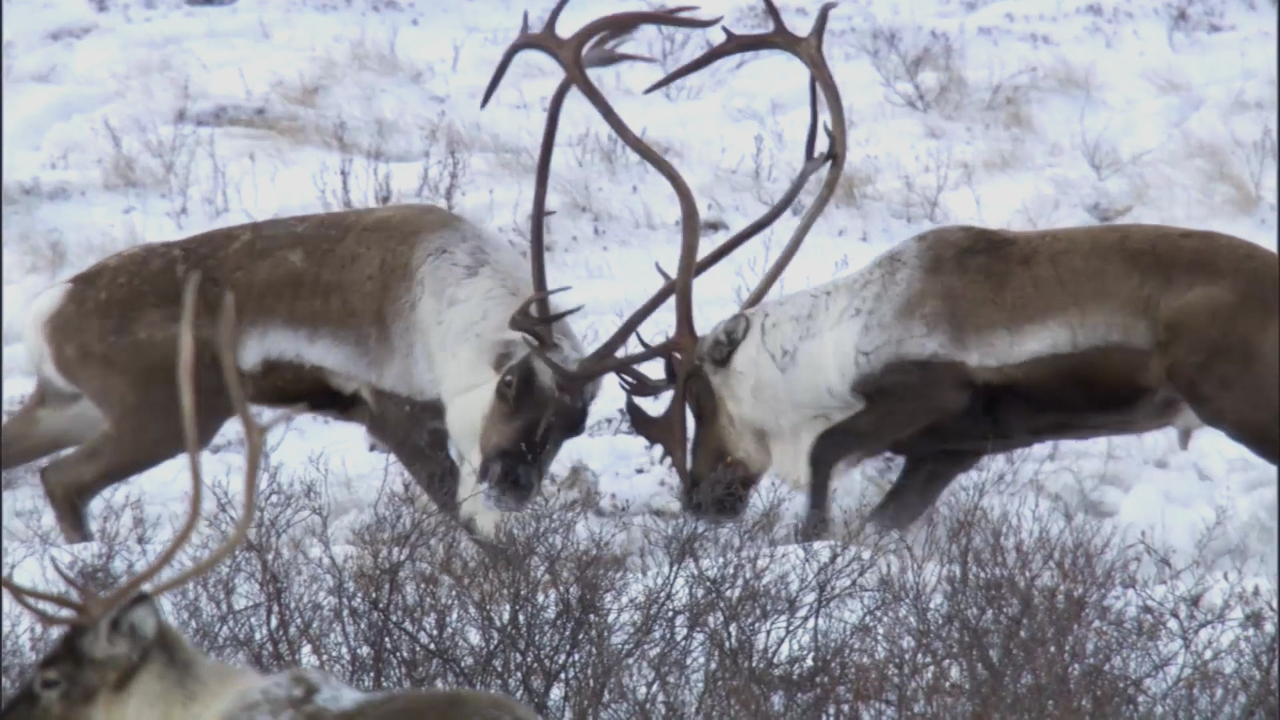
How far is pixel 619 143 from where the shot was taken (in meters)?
10.6

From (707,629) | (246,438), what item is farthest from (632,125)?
(246,438)

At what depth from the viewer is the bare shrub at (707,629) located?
4.51 m

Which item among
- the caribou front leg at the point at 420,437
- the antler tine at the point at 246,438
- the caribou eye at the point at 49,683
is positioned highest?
the antler tine at the point at 246,438

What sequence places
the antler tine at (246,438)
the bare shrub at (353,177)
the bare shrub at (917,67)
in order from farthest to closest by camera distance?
the bare shrub at (917,67)
the bare shrub at (353,177)
the antler tine at (246,438)

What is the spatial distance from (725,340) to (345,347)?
4.39 ft

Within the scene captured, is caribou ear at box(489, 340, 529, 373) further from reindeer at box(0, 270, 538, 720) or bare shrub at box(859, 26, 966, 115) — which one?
bare shrub at box(859, 26, 966, 115)

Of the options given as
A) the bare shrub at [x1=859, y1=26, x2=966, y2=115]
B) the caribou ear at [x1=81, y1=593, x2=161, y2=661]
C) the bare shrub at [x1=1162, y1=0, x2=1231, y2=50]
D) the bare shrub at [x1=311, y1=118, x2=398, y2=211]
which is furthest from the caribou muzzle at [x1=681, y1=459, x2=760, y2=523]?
the bare shrub at [x1=1162, y1=0, x2=1231, y2=50]

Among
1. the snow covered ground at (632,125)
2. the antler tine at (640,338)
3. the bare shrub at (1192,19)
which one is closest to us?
the antler tine at (640,338)

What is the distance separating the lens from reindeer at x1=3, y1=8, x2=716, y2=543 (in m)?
6.37

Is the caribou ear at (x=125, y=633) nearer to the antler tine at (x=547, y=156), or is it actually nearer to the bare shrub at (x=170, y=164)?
the antler tine at (x=547, y=156)

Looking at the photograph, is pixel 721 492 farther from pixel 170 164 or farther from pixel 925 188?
pixel 170 164

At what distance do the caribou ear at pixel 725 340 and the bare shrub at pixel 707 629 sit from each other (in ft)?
5.83

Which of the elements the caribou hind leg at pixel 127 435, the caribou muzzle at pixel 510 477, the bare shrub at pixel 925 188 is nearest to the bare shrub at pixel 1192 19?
the bare shrub at pixel 925 188

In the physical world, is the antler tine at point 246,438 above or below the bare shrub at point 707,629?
above
